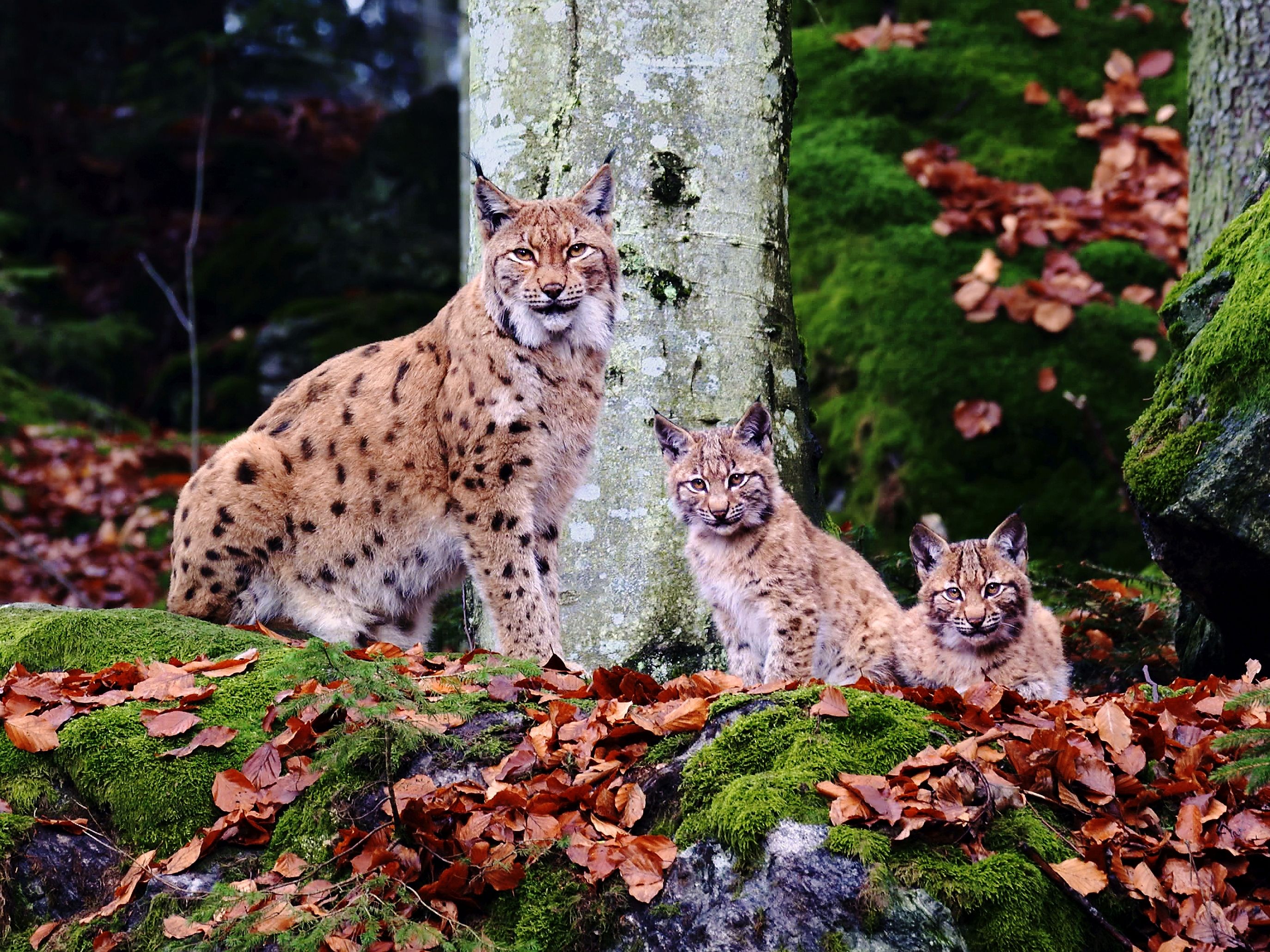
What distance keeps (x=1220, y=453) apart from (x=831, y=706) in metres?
2.16

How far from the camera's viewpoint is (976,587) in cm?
607

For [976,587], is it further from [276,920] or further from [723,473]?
[276,920]

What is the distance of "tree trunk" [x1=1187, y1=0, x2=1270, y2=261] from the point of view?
8.46 metres

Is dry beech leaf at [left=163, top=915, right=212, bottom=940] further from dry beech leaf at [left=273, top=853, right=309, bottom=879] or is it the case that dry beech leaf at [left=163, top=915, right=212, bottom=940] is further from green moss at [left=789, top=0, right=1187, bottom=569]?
green moss at [left=789, top=0, right=1187, bottom=569]

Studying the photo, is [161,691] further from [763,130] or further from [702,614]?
[763,130]

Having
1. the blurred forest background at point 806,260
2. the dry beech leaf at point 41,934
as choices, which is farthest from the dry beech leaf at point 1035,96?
the dry beech leaf at point 41,934

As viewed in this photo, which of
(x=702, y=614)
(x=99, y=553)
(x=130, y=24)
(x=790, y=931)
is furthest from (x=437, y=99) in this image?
(x=790, y=931)

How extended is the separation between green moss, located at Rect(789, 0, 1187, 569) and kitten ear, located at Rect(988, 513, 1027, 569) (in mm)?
3545

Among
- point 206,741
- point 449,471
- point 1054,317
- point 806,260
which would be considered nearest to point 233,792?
point 206,741

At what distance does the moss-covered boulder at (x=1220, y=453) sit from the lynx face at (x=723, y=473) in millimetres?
1687

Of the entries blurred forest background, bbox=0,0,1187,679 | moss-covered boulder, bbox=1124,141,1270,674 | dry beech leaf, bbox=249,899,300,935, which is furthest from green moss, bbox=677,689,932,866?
blurred forest background, bbox=0,0,1187,679

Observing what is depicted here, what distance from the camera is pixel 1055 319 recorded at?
1035 cm

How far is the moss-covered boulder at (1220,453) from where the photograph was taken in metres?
5.27

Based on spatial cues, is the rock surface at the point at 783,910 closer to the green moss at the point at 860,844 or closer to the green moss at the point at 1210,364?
the green moss at the point at 860,844
